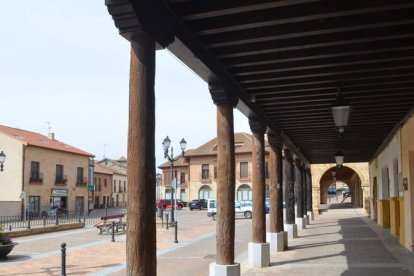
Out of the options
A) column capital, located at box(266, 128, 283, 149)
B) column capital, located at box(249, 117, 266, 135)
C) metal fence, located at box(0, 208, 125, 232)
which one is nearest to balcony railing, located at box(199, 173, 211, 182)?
metal fence, located at box(0, 208, 125, 232)

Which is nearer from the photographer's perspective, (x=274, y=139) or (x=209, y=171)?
(x=274, y=139)

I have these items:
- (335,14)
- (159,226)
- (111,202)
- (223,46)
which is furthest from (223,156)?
(111,202)

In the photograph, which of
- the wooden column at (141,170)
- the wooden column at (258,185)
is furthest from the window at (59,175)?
the wooden column at (141,170)

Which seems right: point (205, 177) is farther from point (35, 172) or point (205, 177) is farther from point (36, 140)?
point (35, 172)

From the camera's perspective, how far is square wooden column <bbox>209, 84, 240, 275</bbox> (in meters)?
8.16

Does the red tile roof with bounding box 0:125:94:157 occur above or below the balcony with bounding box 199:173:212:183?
above

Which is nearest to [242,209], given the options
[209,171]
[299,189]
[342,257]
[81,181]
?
[299,189]

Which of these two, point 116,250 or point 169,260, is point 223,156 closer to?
point 169,260

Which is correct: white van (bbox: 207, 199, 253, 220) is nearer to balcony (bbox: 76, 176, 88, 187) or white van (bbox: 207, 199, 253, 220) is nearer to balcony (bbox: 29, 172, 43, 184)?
balcony (bbox: 29, 172, 43, 184)

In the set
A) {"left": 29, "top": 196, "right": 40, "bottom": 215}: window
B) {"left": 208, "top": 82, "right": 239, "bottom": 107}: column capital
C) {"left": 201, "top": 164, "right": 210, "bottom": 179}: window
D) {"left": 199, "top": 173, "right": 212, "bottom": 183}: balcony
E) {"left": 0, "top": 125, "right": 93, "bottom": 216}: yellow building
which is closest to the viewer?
{"left": 208, "top": 82, "right": 239, "bottom": 107}: column capital

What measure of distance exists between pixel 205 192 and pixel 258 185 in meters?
52.9

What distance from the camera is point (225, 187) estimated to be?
827 cm

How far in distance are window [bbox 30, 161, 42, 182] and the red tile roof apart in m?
1.66

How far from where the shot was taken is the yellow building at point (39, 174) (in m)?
39.9
